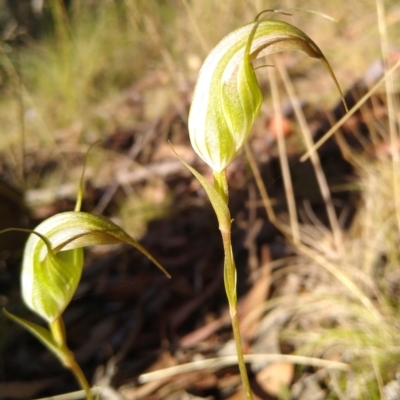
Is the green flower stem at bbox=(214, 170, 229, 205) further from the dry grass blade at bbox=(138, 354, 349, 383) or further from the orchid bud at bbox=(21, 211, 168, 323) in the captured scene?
the dry grass blade at bbox=(138, 354, 349, 383)

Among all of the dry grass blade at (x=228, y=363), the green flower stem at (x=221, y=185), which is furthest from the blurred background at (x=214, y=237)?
the green flower stem at (x=221, y=185)

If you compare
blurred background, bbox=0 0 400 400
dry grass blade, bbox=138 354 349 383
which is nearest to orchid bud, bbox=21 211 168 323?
blurred background, bbox=0 0 400 400

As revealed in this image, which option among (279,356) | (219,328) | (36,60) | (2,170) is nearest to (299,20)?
(36,60)

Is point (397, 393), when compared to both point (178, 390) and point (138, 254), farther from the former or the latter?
point (138, 254)

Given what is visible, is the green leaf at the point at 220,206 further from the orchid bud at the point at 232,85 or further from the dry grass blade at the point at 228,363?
the dry grass blade at the point at 228,363

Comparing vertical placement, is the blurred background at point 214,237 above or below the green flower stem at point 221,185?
below

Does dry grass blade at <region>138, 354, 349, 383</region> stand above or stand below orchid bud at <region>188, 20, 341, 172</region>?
below

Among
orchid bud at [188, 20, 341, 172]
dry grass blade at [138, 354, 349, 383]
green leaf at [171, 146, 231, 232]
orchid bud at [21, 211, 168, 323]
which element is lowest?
dry grass blade at [138, 354, 349, 383]

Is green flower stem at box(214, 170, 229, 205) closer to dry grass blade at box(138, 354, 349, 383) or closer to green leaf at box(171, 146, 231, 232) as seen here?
green leaf at box(171, 146, 231, 232)

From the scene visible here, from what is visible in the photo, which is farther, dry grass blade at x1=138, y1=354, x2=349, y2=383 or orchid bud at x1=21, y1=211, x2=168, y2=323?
dry grass blade at x1=138, y1=354, x2=349, y2=383
